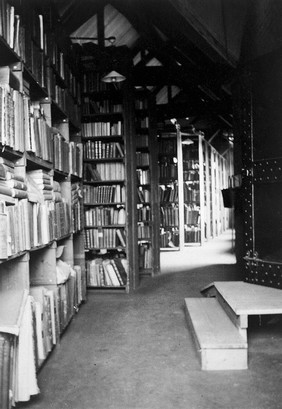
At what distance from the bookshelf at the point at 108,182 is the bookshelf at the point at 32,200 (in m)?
0.99

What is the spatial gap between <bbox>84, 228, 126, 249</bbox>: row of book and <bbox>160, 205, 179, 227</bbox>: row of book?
15.3 ft

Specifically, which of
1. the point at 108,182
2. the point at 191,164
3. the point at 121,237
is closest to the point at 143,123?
the point at 108,182

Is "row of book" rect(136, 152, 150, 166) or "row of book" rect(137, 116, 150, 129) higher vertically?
"row of book" rect(137, 116, 150, 129)

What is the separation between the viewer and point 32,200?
9.77 ft

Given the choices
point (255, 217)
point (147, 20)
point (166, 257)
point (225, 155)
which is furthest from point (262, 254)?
point (225, 155)

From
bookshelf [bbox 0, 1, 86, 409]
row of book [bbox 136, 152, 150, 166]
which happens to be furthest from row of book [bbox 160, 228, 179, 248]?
bookshelf [bbox 0, 1, 86, 409]

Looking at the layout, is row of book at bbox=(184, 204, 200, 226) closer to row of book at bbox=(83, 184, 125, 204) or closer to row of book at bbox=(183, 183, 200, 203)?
row of book at bbox=(183, 183, 200, 203)

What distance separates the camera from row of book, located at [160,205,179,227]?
33.1ft

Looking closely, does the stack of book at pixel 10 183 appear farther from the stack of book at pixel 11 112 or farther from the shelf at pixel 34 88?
the shelf at pixel 34 88

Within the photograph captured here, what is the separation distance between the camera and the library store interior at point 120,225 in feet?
8.29

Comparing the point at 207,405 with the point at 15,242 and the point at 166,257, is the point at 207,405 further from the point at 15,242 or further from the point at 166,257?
the point at 166,257

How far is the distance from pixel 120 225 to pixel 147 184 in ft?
5.37

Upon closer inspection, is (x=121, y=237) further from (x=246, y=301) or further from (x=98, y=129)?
(x=246, y=301)

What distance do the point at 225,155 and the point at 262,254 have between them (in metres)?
13.6
